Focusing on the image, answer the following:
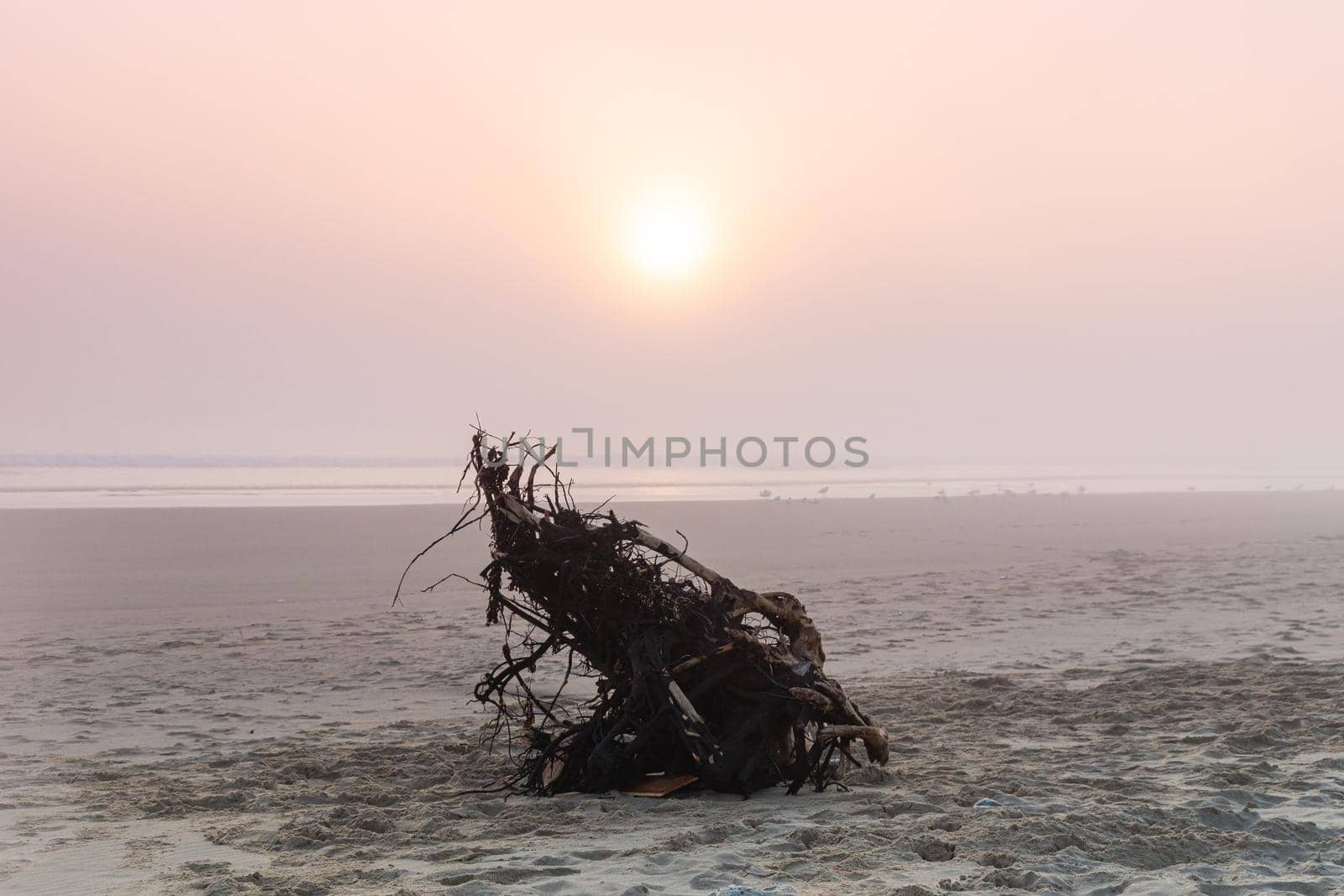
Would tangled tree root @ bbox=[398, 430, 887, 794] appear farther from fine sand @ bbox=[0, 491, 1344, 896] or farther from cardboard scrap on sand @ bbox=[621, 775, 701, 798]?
fine sand @ bbox=[0, 491, 1344, 896]

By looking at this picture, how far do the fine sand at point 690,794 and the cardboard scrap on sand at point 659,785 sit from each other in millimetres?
85

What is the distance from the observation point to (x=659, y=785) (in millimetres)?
5871

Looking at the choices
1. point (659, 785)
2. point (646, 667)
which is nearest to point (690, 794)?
point (659, 785)

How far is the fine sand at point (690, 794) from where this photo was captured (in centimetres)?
455

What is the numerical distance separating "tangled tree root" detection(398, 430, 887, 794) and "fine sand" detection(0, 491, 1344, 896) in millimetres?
223

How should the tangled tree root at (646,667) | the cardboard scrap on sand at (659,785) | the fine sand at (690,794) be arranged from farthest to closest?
the tangled tree root at (646,667)
the cardboard scrap on sand at (659,785)
the fine sand at (690,794)

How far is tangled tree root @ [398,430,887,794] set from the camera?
232 inches

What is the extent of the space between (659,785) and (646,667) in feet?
1.96

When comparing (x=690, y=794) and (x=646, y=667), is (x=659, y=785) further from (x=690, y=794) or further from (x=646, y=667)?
(x=646, y=667)

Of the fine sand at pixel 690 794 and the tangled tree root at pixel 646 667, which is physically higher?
the tangled tree root at pixel 646 667

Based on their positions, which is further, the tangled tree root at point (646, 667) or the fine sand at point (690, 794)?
the tangled tree root at point (646, 667)

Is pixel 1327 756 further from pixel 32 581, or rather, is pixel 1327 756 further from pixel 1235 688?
pixel 32 581

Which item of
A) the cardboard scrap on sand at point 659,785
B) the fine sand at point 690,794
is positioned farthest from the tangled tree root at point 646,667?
the fine sand at point 690,794

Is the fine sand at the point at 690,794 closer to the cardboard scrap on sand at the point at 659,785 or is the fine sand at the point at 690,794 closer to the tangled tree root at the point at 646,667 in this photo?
the cardboard scrap on sand at the point at 659,785
